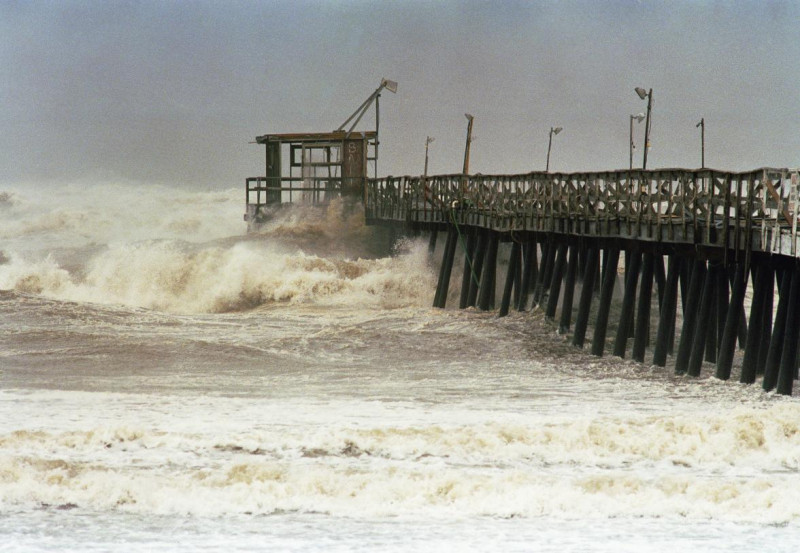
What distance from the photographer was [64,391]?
1725 cm

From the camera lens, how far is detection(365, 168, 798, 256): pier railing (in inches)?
661

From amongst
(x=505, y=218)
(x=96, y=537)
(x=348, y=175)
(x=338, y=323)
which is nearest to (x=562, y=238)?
(x=505, y=218)

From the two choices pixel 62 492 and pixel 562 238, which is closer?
pixel 62 492

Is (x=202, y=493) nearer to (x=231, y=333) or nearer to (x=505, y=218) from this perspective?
(x=231, y=333)

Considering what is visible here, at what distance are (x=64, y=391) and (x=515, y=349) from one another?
340 inches

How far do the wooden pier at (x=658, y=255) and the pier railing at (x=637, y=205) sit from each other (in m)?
0.03

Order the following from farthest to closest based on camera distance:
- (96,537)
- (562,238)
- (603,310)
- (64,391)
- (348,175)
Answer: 1. (348,175)
2. (562,238)
3. (603,310)
4. (64,391)
5. (96,537)

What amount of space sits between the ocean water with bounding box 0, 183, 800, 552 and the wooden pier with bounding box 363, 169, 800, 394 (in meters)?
0.65

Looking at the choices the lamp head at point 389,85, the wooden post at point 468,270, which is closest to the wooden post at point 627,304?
the wooden post at point 468,270

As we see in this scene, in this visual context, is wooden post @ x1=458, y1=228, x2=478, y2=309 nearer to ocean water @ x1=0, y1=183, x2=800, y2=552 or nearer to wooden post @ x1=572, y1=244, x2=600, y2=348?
ocean water @ x1=0, y1=183, x2=800, y2=552

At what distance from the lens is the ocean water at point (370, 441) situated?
11.4 metres

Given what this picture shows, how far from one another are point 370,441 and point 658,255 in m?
9.20

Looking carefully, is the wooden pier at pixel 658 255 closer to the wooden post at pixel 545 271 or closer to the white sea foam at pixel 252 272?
the wooden post at pixel 545 271

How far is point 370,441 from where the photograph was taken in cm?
1424
